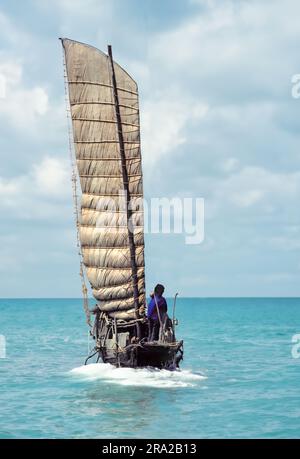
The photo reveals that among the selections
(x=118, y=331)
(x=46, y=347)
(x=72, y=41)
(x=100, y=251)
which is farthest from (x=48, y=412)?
(x=46, y=347)

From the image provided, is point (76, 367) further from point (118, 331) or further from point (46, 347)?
point (46, 347)

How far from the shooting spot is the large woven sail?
28.0 m

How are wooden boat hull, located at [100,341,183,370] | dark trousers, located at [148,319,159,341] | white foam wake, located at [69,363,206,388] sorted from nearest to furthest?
white foam wake, located at [69,363,206,388] → wooden boat hull, located at [100,341,183,370] → dark trousers, located at [148,319,159,341]

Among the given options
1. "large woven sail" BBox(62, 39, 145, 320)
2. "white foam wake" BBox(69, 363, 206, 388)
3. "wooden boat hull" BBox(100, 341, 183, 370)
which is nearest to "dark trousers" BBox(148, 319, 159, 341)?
"wooden boat hull" BBox(100, 341, 183, 370)

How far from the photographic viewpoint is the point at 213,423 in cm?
1989

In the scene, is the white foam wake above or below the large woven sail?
below

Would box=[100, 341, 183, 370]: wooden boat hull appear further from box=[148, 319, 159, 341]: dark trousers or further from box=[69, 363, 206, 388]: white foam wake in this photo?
box=[148, 319, 159, 341]: dark trousers

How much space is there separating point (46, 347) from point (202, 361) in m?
13.1

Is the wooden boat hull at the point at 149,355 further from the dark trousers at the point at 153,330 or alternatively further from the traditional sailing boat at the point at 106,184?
the traditional sailing boat at the point at 106,184

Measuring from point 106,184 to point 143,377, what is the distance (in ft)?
23.9

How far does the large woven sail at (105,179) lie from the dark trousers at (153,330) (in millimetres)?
1966

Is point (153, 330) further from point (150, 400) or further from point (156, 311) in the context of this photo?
point (150, 400)

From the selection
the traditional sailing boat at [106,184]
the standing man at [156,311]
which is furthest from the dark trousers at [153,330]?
the traditional sailing boat at [106,184]

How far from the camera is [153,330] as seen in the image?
25750 mm
